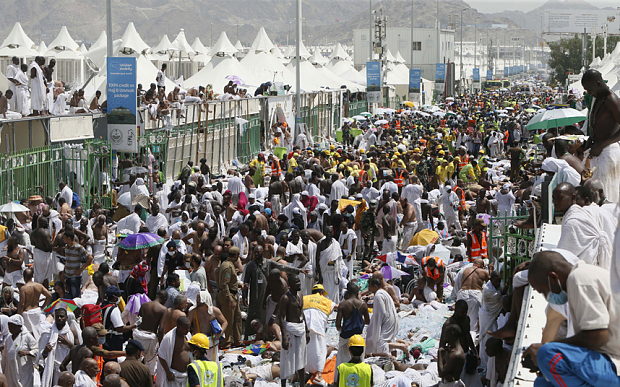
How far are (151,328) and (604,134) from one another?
4.86 meters

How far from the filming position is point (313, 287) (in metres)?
9.16

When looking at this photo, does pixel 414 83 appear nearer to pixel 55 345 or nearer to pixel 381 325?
pixel 381 325

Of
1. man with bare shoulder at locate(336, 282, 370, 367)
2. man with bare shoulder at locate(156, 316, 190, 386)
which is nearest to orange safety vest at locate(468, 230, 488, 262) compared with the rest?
man with bare shoulder at locate(336, 282, 370, 367)

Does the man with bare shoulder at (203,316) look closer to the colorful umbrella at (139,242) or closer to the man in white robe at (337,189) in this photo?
the colorful umbrella at (139,242)

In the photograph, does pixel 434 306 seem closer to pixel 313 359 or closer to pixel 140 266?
pixel 313 359

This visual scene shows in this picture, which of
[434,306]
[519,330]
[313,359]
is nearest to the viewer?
[519,330]

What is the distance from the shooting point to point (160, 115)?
21312 mm

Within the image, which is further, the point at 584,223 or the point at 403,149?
the point at 403,149

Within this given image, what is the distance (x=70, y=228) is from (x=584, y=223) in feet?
23.5

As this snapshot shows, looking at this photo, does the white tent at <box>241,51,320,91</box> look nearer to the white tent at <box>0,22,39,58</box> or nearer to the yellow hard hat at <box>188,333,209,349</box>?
the white tent at <box>0,22,39,58</box>

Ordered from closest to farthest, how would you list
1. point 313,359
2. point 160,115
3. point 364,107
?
point 313,359 < point 160,115 < point 364,107

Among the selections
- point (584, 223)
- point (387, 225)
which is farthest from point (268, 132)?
point (584, 223)

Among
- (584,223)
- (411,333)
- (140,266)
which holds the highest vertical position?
(584,223)

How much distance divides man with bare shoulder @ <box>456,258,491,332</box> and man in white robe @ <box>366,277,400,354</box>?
827mm
